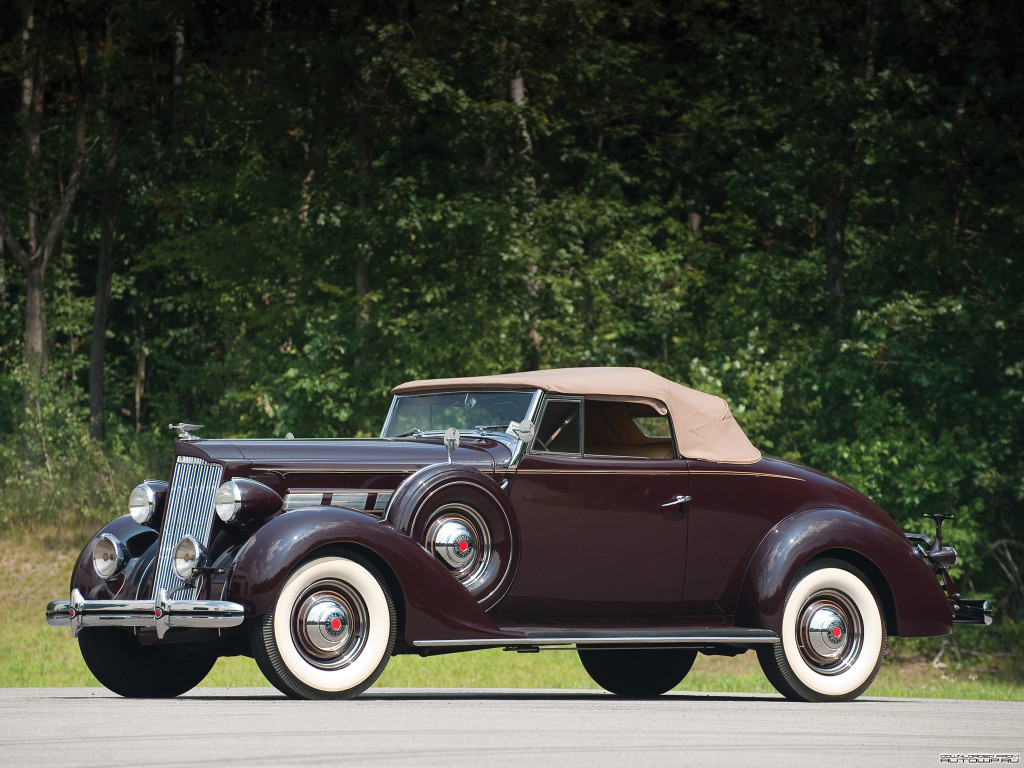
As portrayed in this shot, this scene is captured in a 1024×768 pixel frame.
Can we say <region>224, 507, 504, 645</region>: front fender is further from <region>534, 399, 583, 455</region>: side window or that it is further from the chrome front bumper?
<region>534, 399, 583, 455</region>: side window

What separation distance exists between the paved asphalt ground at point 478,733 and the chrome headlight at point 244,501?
1.07 meters

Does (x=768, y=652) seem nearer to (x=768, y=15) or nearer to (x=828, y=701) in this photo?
(x=828, y=701)

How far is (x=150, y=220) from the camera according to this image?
36156 mm

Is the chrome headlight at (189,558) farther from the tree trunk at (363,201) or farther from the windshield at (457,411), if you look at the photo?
the tree trunk at (363,201)

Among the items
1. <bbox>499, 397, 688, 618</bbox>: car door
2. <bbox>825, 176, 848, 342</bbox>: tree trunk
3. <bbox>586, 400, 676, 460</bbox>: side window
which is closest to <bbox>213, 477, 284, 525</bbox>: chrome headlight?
<bbox>499, 397, 688, 618</bbox>: car door

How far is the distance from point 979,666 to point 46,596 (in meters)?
13.8

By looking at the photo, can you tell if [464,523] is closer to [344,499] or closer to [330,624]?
[344,499]

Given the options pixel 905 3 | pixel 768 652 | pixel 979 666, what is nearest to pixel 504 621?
pixel 768 652

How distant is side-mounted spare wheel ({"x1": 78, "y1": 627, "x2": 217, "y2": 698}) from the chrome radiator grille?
28.1 inches

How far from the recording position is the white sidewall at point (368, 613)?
8.48 metres

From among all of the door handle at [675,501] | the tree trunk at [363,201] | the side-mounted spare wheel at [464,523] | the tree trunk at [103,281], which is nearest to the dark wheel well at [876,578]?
the door handle at [675,501]

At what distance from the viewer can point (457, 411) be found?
34.7ft

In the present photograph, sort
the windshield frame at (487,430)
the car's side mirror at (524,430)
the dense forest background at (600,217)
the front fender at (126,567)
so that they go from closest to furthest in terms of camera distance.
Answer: the front fender at (126,567) → the car's side mirror at (524,430) → the windshield frame at (487,430) → the dense forest background at (600,217)

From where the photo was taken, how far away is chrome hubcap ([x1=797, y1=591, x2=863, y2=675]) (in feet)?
34.0
